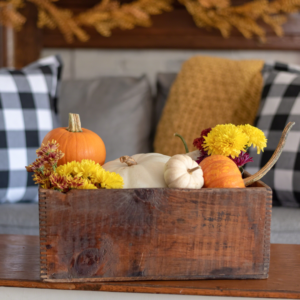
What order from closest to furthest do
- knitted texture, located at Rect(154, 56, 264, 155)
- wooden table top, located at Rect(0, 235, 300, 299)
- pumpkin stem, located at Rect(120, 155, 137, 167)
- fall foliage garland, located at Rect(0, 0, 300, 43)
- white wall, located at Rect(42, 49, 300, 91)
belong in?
wooden table top, located at Rect(0, 235, 300, 299) < pumpkin stem, located at Rect(120, 155, 137, 167) < knitted texture, located at Rect(154, 56, 264, 155) < fall foliage garland, located at Rect(0, 0, 300, 43) < white wall, located at Rect(42, 49, 300, 91)

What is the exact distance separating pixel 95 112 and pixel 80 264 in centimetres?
102

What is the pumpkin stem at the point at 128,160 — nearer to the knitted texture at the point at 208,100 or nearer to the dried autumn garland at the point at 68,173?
the dried autumn garland at the point at 68,173

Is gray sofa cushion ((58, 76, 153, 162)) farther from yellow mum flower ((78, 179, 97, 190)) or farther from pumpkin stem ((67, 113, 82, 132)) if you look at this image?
yellow mum flower ((78, 179, 97, 190))

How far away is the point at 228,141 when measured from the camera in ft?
2.00

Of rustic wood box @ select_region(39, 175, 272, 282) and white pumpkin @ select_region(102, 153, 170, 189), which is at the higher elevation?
white pumpkin @ select_region(102, 153, 170, 189)

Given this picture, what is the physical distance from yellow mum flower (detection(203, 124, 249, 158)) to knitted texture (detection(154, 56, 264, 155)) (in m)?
0.73

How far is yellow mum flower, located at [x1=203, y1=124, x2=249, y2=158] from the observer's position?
607 millimetres

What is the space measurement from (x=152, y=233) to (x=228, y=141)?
212mm

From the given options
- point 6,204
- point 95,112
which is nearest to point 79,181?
point 6,204

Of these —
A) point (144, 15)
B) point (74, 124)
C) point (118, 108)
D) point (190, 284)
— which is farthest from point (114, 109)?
point (190, 284)

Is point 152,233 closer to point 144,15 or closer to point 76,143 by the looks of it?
point 76,143

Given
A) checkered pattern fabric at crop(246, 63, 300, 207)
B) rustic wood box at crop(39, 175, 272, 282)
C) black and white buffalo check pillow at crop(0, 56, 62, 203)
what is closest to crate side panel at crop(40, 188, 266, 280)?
rustic wood box at crop(39, 175, 272, 282)

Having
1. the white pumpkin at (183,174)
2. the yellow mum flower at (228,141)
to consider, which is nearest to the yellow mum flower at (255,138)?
the yellow mum flower at (228,141)

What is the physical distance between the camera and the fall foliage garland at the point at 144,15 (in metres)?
1.71
